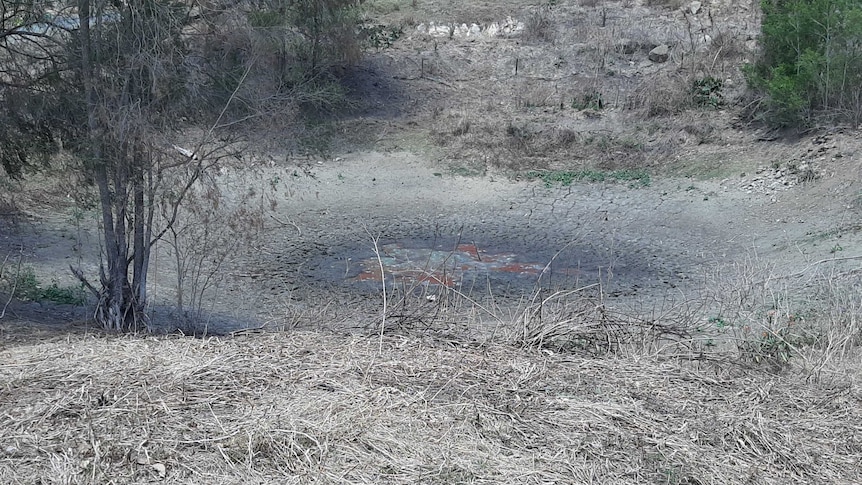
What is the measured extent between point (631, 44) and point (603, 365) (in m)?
17.2

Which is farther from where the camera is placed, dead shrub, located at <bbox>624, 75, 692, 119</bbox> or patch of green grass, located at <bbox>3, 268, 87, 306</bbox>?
dead shrub, located at <bbox>624, 75, 692, 119</bbox>

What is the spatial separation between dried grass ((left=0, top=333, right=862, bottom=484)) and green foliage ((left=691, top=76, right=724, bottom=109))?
14327 millimetres

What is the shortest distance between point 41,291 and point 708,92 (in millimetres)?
13910

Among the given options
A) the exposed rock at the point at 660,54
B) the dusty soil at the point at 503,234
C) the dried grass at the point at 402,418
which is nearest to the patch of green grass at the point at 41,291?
the dusty soil at the point at 503,234

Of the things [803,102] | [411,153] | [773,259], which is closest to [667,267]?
[773,259]

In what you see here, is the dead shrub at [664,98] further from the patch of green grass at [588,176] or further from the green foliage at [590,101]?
the patch of green grass at [588,176]

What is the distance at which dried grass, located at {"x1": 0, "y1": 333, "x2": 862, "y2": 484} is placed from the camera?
3934 millimetres

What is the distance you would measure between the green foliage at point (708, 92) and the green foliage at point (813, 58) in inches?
70.4

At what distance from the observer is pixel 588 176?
1686cm

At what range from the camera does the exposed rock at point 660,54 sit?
66.7 feet

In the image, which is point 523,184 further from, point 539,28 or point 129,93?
point 129,93

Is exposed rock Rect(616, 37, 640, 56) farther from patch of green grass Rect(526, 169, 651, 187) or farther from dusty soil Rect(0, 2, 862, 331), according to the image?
patch of green grass Rect(526, 169, 651, 187)

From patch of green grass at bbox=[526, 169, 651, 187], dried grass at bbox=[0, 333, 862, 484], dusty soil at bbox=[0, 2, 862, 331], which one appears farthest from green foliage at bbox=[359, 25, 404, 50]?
dried grass at bbox=[0, 333, 862, 484]

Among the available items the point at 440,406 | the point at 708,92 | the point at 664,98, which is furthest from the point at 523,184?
the point at 440,406
